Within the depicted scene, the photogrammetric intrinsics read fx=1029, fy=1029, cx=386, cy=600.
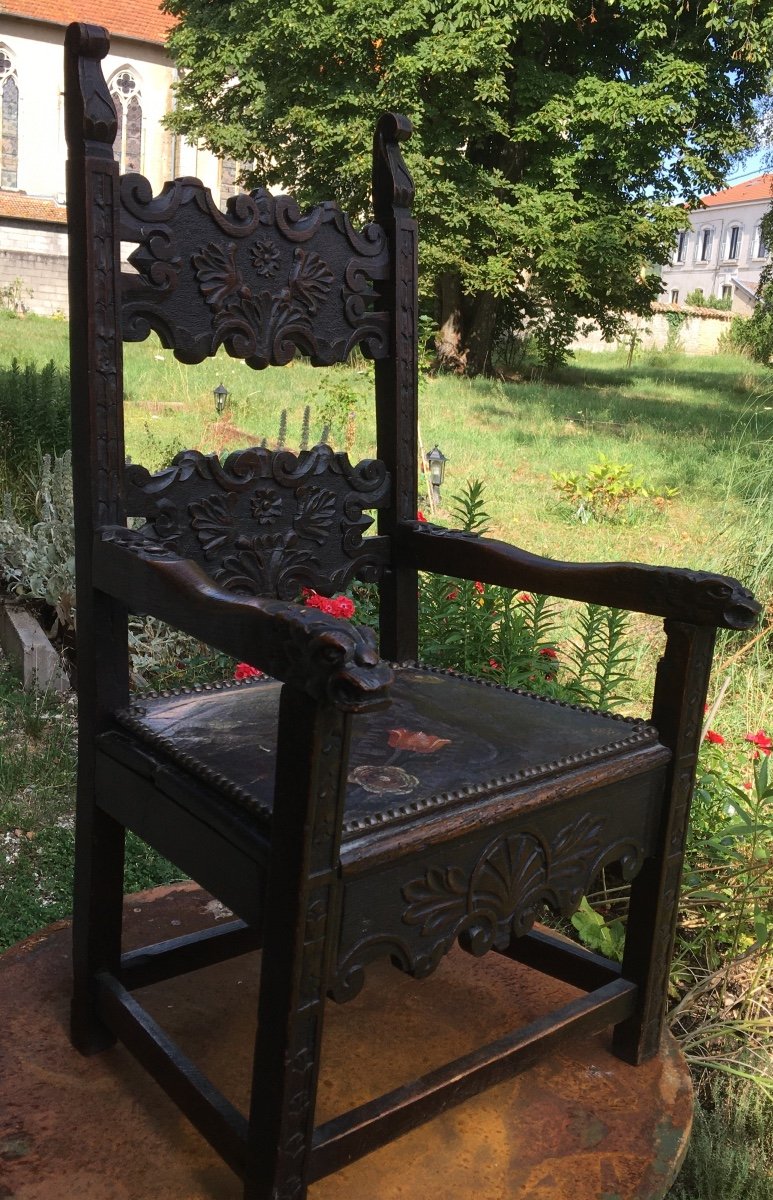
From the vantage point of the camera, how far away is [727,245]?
51.5m

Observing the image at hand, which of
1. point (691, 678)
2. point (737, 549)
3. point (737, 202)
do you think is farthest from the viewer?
point (737, 202)

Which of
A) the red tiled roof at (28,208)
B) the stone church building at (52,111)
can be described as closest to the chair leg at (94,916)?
the stone church building at (52,111)

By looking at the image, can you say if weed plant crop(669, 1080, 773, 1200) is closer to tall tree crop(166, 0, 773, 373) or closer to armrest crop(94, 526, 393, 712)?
armrest crop(94, 526, 393, 712)

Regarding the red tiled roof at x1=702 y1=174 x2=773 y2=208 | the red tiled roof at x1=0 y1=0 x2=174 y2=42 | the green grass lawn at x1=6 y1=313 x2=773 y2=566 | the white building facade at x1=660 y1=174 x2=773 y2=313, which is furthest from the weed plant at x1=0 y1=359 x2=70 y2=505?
the red tiled roof at x1=702 y1=174 x2=773 y2=208

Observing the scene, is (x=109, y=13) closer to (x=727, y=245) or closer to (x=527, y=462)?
(x=527, y=462)

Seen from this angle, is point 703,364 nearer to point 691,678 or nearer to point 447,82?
point 447,82

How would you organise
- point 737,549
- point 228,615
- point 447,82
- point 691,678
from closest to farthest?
point 228,615, point 691,678, point 737,549, point 447,82

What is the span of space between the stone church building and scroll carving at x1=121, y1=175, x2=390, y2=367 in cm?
2574

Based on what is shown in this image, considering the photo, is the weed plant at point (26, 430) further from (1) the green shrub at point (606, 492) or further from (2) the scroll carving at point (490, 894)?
(2) the scroll carving at point (490, 894)

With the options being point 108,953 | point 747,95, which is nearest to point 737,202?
point 747,95

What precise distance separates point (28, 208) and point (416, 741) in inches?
1086

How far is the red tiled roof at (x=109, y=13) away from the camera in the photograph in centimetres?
2524

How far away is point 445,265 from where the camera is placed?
1568 cm

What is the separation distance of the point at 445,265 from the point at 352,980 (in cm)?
1561
